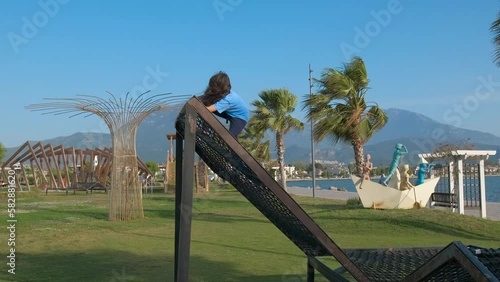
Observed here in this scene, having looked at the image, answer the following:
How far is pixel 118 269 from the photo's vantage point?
740cm

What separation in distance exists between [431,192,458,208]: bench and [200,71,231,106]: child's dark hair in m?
15.3

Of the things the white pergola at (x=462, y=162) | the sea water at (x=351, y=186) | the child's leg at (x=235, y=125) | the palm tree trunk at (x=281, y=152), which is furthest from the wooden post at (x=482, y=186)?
the sea water at (x=351, y=186)

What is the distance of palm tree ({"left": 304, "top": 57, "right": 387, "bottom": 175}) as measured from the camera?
57.6ft

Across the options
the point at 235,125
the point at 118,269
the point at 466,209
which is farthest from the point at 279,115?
the point at 235,125

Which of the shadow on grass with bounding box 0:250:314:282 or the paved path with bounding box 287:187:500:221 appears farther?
the paved path with bounding box 287:187:500:221

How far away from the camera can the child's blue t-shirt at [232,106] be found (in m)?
3.95

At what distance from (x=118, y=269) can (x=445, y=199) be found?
13.6m

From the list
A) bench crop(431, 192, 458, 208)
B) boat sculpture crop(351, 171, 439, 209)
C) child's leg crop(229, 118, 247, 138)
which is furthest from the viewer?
bench crop(431, 192, 458, 208)

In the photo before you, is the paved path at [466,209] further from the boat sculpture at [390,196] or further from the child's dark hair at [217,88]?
the child's dark hair at [217,88]

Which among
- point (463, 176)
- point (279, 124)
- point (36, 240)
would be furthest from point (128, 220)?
point (279, 124)

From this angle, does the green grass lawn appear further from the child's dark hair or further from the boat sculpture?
the child's dark hair

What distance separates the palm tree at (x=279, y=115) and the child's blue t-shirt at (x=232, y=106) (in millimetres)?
25283

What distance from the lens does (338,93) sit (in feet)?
57.9

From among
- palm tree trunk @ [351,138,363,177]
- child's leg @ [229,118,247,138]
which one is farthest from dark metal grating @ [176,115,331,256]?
palm tree trunk @ [351,138,363,177]
